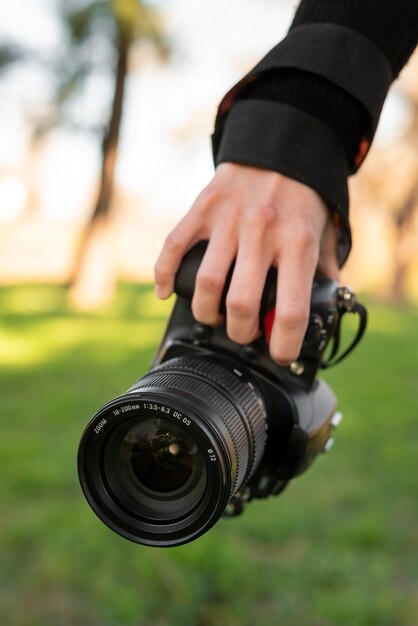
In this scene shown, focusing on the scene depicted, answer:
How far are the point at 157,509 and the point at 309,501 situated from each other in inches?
93.9

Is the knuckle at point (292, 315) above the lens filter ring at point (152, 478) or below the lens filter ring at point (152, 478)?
above

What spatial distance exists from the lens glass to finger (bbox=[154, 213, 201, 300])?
23cm

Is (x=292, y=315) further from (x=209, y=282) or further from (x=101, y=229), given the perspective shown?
(x=101, y=229)

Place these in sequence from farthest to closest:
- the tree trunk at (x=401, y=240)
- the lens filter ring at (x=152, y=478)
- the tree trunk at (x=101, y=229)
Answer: the tree trunk at (x=401, y=240) → the tree trunk at (x=101, y=229) → the lens filter ring at (x=152, y=478)

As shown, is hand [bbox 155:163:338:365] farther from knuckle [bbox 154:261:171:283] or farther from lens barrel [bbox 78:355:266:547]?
lens barrel [bbox 78:355:266:547]

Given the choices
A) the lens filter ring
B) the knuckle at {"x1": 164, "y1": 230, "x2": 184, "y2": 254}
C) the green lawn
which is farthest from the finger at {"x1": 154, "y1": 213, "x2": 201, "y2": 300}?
the green lawn

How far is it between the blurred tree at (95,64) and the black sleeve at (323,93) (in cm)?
747

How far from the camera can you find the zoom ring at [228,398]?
3.70 ft

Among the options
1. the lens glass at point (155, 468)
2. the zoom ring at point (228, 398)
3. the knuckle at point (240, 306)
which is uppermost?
the knuckle at point (240, 306)

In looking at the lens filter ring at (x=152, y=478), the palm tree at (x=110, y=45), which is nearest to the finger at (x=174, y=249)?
the lens filter ring at (x=152, y=478)

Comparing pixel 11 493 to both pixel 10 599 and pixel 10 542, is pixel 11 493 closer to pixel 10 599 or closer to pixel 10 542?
pixel 10 542

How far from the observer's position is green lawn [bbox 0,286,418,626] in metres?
2.49

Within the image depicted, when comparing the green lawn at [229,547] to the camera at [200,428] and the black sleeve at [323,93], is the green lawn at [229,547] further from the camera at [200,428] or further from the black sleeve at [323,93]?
the black sleeve at [323,93]

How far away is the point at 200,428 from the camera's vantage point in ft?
3.43
